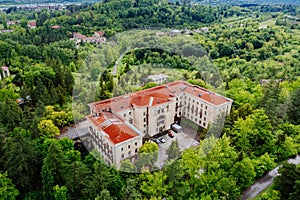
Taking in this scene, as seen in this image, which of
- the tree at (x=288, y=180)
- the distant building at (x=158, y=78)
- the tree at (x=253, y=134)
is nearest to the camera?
the tree at (x=288, y=180)

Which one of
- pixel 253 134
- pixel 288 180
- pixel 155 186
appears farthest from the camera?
pixel 253 134

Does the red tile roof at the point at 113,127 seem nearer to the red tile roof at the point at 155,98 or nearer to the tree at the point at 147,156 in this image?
the red tile roof at the point at 155,98

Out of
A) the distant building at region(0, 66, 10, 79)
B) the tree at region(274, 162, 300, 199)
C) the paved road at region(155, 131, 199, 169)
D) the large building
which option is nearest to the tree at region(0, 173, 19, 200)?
the large building

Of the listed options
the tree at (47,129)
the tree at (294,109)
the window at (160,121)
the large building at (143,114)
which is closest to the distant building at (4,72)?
the tree at (47,129)

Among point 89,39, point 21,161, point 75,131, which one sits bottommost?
point 75,131

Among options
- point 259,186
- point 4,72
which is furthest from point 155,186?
point 4,72

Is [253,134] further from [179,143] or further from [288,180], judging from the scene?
[179,143]
